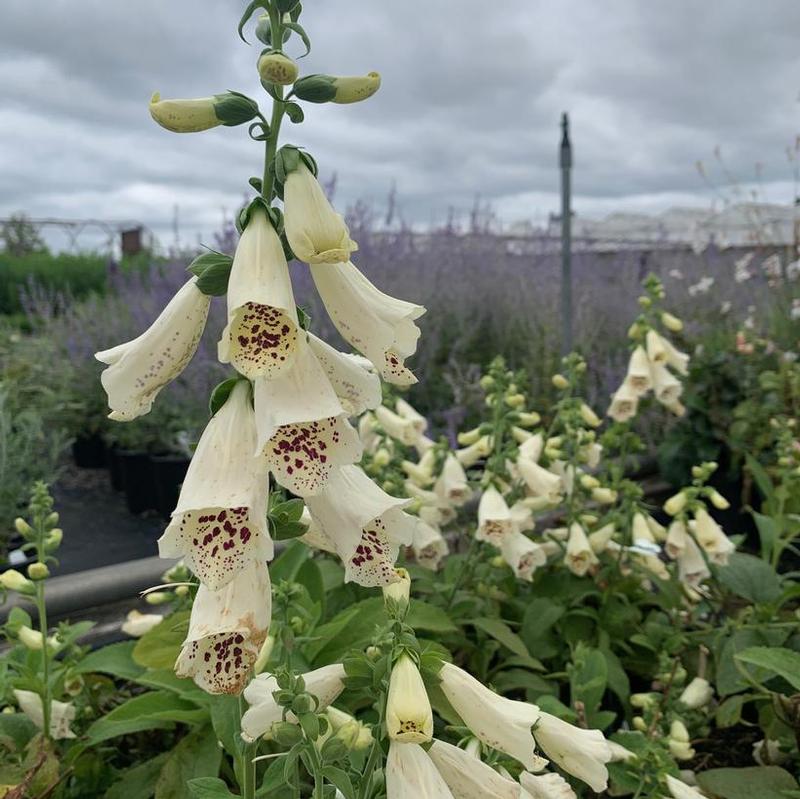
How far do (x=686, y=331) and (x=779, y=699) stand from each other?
409 cm

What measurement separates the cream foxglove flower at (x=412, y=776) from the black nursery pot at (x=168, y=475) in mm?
3746

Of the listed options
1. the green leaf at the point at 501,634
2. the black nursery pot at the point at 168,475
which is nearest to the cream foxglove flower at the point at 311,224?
the green leaf at the point at 501,634

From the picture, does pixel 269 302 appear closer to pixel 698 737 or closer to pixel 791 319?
pixel 698 737

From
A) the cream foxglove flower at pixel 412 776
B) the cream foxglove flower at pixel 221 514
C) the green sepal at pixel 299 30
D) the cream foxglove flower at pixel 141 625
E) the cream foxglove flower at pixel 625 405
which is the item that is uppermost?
the green sepal at pixel 299 30

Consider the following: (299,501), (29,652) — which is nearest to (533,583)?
(29,652)

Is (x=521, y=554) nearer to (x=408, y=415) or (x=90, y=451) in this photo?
(x=408, y=415)

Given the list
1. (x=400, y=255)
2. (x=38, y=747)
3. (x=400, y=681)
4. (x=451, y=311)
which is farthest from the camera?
(x=400, y=255)

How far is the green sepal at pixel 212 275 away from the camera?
86 centimetres

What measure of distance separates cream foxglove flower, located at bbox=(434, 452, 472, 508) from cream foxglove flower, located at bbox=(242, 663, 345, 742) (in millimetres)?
1237

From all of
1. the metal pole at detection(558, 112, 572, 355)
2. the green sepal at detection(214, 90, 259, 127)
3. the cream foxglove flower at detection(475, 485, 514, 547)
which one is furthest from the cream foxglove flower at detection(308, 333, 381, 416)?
the metal pole at detection(558, 112, 572, 355)

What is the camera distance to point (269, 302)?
77 cm

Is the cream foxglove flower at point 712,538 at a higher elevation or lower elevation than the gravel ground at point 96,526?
higher

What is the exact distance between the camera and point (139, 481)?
4602mm

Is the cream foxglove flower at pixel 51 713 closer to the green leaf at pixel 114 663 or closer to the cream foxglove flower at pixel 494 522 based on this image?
the green leaf at pixel 114 663
